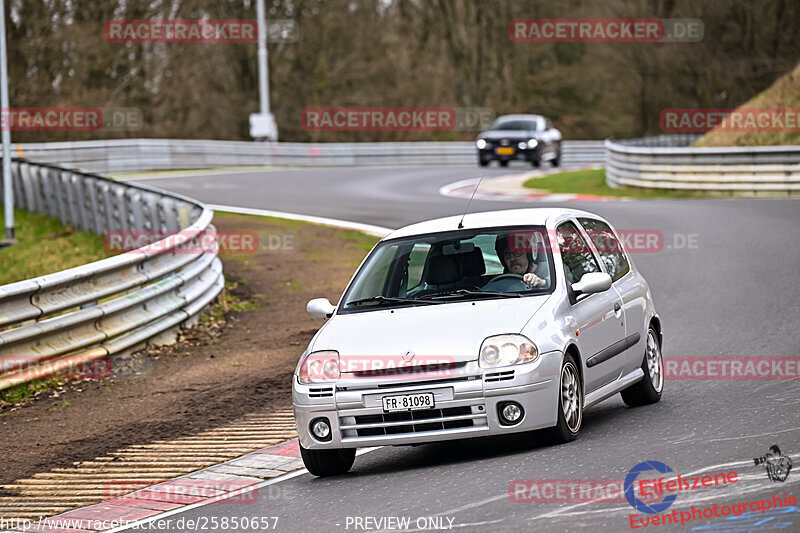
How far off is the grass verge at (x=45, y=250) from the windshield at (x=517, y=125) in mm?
20747

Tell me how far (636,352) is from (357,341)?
7.81 ft

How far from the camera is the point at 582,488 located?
6613 millimetres

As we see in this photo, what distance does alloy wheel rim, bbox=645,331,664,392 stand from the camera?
9.57 meters

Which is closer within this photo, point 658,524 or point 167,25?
point 658,524

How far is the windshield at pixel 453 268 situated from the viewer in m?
8.55

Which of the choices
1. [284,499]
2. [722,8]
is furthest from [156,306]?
[722,8]

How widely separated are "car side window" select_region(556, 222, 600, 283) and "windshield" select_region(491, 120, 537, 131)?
32857 millimetres

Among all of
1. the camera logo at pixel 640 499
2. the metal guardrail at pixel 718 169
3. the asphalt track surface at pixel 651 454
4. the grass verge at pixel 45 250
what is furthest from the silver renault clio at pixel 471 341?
the metal guardrail at pixel 718 169

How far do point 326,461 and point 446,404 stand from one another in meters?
0.89

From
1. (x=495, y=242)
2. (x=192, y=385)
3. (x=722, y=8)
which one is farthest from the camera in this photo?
(x=722, y=8)

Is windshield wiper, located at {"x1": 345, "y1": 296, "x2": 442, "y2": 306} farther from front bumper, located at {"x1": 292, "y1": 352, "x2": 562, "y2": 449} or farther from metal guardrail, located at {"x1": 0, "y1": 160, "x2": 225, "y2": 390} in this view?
metal guardrail, located at {"x1": 0, "y1": 160, "x2": 225, "y2": 390}

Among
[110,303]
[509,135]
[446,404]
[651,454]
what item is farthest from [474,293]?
[509,135]

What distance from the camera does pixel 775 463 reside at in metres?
6.70

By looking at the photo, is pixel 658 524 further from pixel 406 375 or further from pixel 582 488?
pixel 406 375
